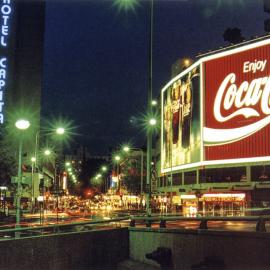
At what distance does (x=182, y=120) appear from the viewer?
2520 inches

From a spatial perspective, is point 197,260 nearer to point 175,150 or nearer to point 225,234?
point 225,234

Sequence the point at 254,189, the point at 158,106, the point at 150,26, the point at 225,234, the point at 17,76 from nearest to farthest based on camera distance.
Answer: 1. the point at 225,234
2. the point at 150,26
3. the point at 254,189
4. the point at 158,106
5. the point at 17,76

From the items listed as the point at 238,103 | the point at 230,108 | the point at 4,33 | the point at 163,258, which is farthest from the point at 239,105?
the point at 4,33

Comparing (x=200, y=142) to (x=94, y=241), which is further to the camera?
(x=200, y=142)

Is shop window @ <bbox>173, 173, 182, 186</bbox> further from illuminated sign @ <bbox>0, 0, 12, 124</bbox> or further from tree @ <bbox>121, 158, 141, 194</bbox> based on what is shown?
illuminated sign @ <bbox>0, 0, 12, 124</bbox>

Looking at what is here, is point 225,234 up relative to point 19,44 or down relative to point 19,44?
down

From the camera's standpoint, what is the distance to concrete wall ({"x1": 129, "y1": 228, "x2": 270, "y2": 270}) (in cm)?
1408

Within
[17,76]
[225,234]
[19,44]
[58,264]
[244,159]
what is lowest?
[58,264]

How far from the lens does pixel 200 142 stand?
57.8m

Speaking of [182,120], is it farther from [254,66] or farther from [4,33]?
[4,33]

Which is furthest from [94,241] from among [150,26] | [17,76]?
[17,76]

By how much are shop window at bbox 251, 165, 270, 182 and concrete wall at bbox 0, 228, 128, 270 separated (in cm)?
3362

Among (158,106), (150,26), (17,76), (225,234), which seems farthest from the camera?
(17,76)

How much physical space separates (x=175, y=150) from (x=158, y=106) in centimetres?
4087
